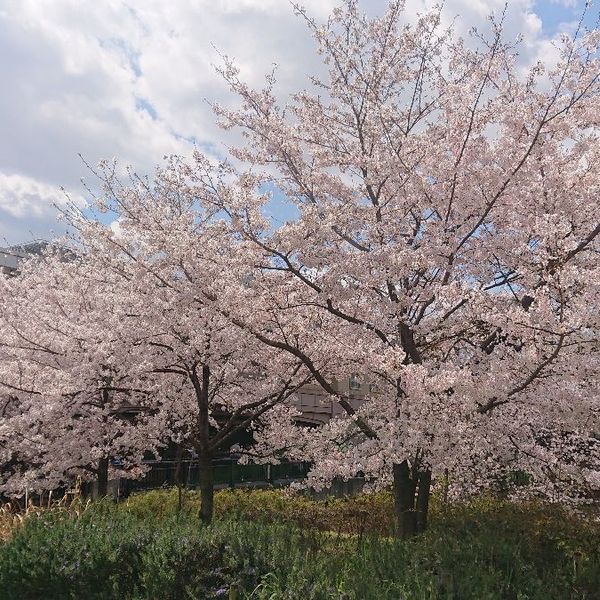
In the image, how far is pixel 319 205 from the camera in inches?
372

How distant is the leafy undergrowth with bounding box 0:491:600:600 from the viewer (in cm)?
429

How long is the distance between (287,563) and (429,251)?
187 inches

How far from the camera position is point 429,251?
827cm

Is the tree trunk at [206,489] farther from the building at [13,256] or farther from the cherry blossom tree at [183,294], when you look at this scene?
the building at [13,256]

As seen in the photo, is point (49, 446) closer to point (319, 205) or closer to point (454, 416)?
point (319, 205)

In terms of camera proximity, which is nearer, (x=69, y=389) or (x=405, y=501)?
(x=405, y=501)

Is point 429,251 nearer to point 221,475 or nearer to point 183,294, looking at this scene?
point 183,294

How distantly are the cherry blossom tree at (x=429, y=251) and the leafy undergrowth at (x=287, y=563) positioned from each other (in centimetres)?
153

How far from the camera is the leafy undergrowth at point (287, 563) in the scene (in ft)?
14.1

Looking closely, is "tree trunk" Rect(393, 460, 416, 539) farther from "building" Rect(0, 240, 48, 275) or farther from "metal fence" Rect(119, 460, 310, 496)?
"building" Rect(0, 240, 48, 275)

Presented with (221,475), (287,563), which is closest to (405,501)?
(287,563)

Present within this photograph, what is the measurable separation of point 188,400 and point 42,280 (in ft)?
18.5

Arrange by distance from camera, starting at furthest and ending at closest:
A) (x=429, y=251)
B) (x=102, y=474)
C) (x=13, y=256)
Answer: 1. (x=13, y=256)
2. (x=102, y=474)
3. (x=429, y=251)

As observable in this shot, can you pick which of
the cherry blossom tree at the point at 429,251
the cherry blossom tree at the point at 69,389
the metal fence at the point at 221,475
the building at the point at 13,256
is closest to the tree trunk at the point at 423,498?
the cherry blossom tree at the point at 429,251
